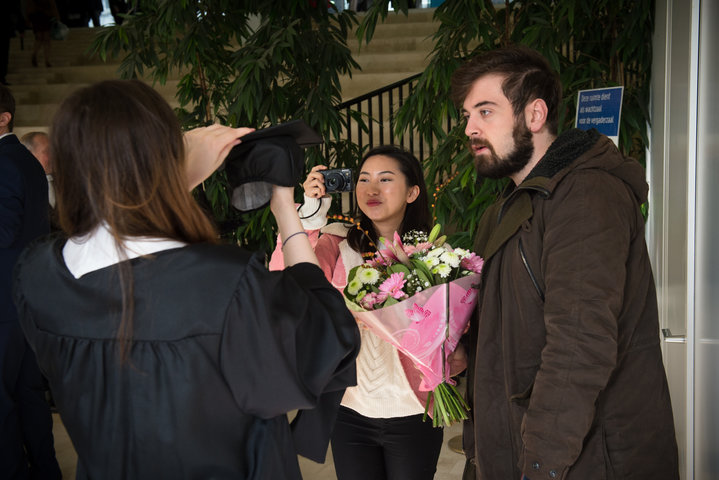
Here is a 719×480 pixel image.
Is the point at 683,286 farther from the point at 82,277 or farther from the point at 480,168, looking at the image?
the point at 82,277

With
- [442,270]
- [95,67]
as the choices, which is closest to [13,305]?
[442,270]

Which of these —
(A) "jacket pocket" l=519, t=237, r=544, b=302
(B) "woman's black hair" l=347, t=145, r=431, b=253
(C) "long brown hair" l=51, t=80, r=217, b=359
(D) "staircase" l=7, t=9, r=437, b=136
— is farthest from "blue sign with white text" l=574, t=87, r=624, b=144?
(D) "staircase" l=7, t=9, r=437, b=136

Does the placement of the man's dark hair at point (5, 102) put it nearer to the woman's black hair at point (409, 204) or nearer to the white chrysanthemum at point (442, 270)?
the woman's black hair at point (409, 204)

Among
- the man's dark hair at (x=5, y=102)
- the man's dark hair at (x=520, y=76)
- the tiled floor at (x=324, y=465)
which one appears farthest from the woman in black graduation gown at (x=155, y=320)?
the tiled floor at (x=324, y=465)

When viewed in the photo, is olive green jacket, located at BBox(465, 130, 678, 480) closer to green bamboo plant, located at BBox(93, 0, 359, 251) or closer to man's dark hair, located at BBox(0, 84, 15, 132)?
man's dark hair, located at BBox(0, 84, 15, 132)

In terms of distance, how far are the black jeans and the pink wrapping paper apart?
0.24 meters

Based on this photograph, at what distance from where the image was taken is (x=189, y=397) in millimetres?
1068

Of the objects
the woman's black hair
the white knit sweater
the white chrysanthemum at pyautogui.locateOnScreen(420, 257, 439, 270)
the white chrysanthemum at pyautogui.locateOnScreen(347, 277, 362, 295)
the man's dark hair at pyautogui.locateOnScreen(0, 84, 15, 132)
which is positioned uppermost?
the man's dark hair at pyautogui.locateOnScreen(0, 84, 15, 132)

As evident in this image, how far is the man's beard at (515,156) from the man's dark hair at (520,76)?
0.16 feet

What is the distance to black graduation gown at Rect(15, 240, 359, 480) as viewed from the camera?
106 cm

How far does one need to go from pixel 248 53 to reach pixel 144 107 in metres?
2.88

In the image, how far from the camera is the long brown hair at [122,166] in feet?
3.41

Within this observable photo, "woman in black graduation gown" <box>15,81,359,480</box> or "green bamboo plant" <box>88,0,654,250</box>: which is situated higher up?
"green bamboo plant" <box>88,0,654,250</box>

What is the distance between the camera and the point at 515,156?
64.8 inches
